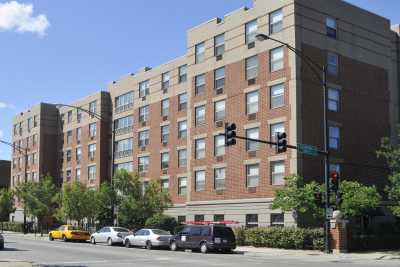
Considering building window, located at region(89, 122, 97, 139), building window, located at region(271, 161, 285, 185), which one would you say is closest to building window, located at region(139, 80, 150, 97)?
building window, located at region(89, 122, 97, 139)

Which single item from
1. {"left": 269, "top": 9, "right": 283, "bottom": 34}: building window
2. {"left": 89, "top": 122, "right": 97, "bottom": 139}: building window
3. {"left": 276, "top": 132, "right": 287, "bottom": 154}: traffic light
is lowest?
{"left": 276, "top": 132, "right": 287, "bottom": 154}: traffic light

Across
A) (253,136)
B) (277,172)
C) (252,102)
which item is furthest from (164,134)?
(277,172)

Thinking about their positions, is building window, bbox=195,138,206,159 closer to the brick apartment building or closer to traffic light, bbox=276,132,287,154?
the brick apartment building

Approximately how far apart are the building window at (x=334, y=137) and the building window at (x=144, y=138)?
2392 centimetres

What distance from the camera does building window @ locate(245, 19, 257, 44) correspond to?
4553 cm

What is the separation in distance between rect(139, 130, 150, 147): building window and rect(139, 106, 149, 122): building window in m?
1.31

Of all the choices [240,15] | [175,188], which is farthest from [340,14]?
[175,188]

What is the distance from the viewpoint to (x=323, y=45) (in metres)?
44.1

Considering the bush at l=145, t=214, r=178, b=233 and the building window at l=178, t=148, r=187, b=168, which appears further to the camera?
the building window at l=178, t=148, r=187, b=168

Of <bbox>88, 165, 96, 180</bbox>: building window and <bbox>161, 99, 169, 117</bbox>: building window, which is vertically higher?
<bbox>161, 99, 169, 117</bbox>: building window

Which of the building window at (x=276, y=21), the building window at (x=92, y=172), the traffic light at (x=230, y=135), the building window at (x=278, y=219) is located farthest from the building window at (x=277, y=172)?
the building window at (x=92, y=172)

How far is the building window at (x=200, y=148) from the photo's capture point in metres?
49.9

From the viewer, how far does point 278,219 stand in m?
42.1

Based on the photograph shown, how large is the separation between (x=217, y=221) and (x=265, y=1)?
1635cm
